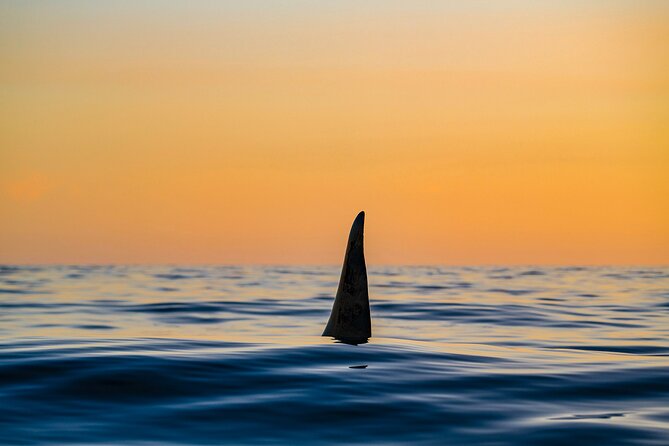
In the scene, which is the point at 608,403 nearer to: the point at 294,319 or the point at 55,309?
the point at 294,319

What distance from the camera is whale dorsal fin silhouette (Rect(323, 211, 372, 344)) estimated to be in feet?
43.5

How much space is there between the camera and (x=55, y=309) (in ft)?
75.7

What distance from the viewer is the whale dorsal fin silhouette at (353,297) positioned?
13250 millimetres

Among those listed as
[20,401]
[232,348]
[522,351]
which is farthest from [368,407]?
[522,351]

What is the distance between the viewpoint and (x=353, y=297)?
1337 centimetres

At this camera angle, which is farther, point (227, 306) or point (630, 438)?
point (227, 306)

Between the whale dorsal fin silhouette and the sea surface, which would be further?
the whale dorsal fin silhouette

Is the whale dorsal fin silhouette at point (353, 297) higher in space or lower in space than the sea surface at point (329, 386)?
higher

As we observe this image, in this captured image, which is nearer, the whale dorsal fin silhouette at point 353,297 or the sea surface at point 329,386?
the sea surface at point 329,386

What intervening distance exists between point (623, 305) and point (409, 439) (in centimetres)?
2108

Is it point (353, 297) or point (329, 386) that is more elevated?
point (353, 297)

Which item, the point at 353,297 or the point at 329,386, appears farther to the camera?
the point at 353,297

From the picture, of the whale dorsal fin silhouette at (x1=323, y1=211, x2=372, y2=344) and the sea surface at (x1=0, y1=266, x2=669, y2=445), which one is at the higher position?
the whale dorsal fin silhouette at (x1=323, y1=211, x2=372, y2=344)

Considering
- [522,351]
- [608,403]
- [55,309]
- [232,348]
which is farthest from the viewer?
[55,309]
